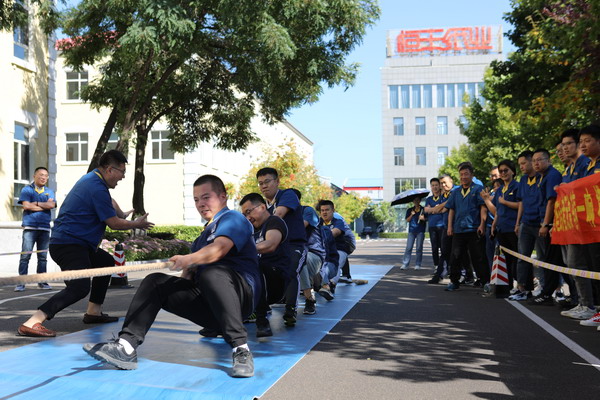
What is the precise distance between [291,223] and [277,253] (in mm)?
732

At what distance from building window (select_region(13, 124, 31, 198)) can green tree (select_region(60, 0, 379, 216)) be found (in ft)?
7.58

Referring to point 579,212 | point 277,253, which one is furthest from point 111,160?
point 579,212

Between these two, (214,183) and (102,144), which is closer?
(214,183)

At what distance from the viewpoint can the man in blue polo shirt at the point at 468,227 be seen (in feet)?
35.7

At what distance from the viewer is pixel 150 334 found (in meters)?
6.69

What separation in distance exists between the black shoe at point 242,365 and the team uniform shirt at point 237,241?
1.67ft

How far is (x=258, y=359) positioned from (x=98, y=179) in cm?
264

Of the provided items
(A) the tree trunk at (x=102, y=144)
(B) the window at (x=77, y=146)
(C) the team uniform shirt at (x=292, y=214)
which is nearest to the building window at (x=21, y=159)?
(A) the tree trunk at (x=102, y=144)

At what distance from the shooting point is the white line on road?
17.6 ft

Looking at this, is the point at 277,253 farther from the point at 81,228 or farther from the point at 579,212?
the point at 579,212

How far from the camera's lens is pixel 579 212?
23.9 feet

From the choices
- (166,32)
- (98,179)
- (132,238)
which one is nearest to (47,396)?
(98,179)

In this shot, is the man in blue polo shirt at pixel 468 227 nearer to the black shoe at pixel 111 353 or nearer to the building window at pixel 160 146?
the black shoe at pixel 111 353

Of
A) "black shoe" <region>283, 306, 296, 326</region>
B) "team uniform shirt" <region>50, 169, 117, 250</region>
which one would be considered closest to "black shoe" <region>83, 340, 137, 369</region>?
A: "team uniform shirt" <region>50, 169, 117, 250</region>
